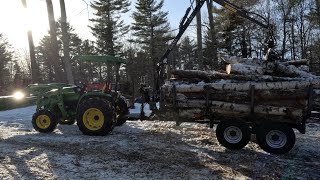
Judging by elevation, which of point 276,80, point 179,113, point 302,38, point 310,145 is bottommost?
point 310,145

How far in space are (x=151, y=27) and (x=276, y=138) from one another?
114 feet

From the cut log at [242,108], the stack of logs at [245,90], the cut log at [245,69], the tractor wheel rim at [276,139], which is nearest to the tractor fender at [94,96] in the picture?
the stack of logs at [245,90]

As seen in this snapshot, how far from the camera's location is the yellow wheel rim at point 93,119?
10047 mm

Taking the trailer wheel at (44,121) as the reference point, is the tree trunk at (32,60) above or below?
above

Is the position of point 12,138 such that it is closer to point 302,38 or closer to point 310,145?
point 310,145

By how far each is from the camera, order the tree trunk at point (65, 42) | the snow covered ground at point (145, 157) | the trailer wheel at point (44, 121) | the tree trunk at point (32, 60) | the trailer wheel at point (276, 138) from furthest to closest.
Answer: the tree trunk at point (32, 60), the tree trunk at point (65, 42), the trailer wheel at point (44, 121), the trailer wheel at point (276, 138), the snow covered ground at point (145, 157)

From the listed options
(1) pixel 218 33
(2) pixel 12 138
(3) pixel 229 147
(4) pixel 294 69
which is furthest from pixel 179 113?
(1) pixel 218 33

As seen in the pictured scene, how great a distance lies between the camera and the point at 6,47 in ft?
161

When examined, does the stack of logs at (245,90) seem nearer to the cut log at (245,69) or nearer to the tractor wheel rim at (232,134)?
the cut log at (245,69)

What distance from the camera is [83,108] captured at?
10078mm

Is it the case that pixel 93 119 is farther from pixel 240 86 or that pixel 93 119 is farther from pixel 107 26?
pixel 107 26

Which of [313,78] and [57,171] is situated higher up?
[313,78]

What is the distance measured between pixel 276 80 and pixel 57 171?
513 centimetres

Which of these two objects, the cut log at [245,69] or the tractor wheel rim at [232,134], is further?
the cut log at [245,69]
